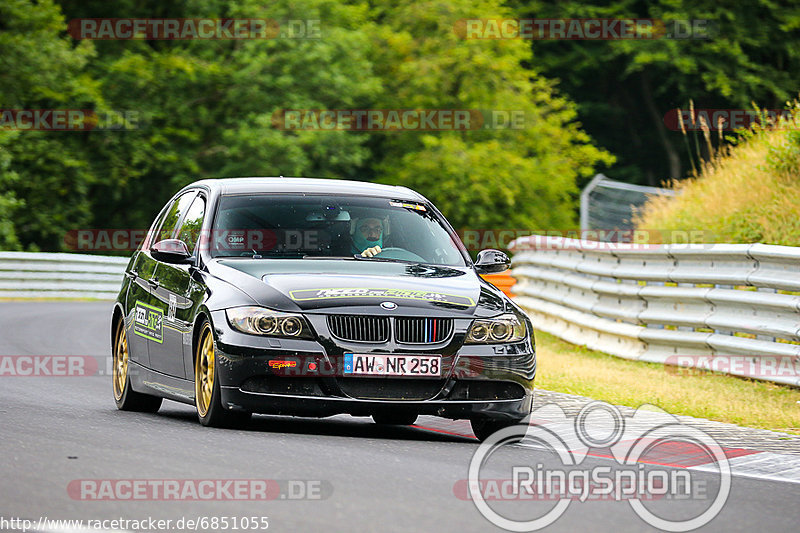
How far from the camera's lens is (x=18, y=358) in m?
15.0

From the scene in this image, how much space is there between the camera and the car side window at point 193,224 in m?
10.1

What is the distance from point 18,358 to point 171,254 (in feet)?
19.6

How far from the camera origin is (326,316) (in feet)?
28.0

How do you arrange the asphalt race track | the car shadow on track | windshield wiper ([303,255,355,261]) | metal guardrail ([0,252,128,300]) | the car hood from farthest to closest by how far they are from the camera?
metal guardrail ([0,252,128,300]), windshield wiper ([303,255,355,261]), the car shadow on track, the car hood, the asphalt race track

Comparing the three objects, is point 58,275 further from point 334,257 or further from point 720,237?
point 334,257

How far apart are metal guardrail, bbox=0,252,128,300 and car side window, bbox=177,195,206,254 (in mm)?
20501

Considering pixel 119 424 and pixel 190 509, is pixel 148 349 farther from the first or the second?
pixel 190 509

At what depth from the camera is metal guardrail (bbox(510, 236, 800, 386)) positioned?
40.3ft
